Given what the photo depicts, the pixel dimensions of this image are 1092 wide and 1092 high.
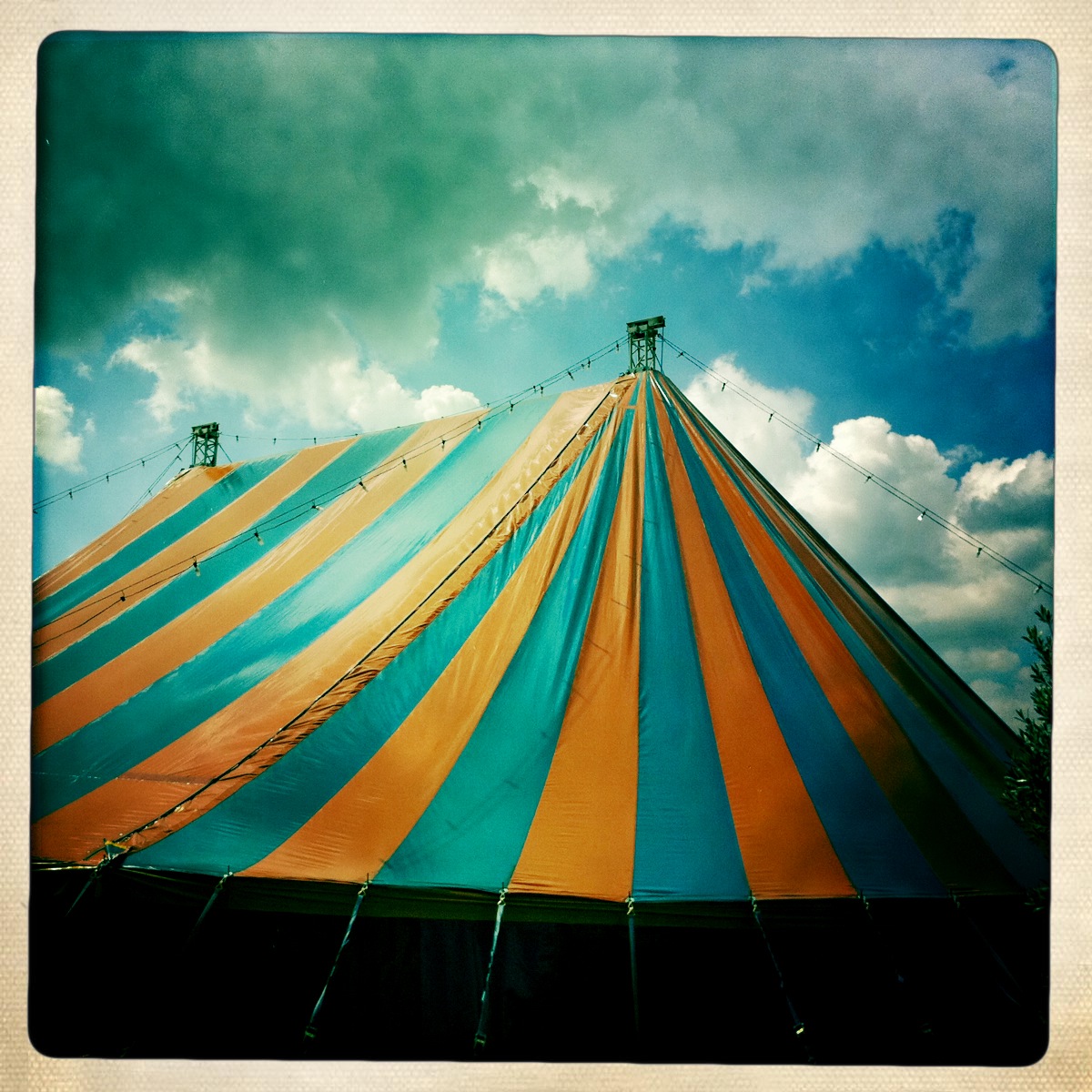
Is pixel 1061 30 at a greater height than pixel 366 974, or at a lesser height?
greater

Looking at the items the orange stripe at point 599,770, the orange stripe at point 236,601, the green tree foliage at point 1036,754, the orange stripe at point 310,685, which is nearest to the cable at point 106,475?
the orange stripe at point 236,601

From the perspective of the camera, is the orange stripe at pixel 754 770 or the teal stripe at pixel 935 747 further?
the teal stripe at pixel 935 747

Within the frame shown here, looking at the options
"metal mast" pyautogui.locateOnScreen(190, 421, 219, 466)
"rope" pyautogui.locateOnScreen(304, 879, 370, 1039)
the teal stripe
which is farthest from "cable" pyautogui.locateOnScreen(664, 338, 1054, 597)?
"rope" pyautogui.locateOnScreen(304, 879, 370, 1039)

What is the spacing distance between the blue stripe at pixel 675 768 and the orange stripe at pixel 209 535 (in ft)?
3.25

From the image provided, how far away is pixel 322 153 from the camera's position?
1749 mm

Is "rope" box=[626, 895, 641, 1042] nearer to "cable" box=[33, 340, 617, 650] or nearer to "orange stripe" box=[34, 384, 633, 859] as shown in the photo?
"orange stripe" box=[34, 384, 633, 859]

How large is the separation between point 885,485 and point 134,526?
1.96 metres

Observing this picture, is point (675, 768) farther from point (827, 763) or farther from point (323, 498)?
point (323, 498)

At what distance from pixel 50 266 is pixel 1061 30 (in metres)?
2.27

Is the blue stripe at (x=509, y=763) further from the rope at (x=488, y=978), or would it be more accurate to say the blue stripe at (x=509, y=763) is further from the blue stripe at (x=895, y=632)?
the blue stripe at (x=895, y=632)

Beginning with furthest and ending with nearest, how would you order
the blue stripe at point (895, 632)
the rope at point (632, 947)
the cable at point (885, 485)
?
the blue stripe at point (895, 632) < the cable at point (885, 485) < the rope at point (632, 947)

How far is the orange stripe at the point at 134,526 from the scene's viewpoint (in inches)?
66.3

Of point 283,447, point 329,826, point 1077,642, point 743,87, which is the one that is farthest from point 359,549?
point 1077,642

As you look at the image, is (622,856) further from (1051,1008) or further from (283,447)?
(283,447)
